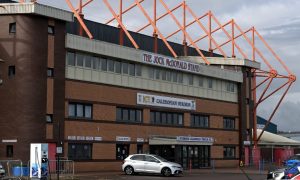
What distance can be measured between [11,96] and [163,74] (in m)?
18.9

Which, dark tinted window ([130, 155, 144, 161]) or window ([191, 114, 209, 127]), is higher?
window ([191, 114, 209, 127])

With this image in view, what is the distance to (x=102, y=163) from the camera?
51562 millimetres

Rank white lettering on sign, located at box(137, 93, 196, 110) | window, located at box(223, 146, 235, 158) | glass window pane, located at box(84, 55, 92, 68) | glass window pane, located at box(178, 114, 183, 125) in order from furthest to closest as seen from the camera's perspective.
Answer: window, located at box(223, 146, 235, 158)
glass window pane, located at box(178, 114, 183, 125)
white lettering on sign, located at box(137, 93, 196, 110)
glass window pane, located at box(84, 55, 92, 68)

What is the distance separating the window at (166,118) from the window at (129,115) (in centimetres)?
216

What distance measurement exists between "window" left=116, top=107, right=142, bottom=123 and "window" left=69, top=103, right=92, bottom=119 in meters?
3.87

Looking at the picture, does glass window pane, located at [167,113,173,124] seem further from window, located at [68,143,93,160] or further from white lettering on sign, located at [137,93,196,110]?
window, located at [68,143,93,160]

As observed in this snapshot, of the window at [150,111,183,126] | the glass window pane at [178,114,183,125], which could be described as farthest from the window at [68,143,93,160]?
the glass window pane at [178,114,183,125]

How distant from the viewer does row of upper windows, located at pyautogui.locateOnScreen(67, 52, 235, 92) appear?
50169 mm

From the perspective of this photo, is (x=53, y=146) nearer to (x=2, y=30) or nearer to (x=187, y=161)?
(x=2, y=30)

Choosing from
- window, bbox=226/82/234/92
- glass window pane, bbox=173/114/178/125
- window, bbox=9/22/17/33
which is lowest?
glass window pane, bbox=173/114/178/125

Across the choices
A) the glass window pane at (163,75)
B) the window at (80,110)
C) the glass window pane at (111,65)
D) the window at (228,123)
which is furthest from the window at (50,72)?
the window at (228,123)

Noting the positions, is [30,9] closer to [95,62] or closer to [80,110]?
[95,62]

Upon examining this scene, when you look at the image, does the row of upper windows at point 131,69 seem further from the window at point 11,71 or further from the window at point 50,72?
the window at point 11,71

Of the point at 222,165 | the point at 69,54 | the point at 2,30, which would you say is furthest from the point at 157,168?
the point at 222,165
